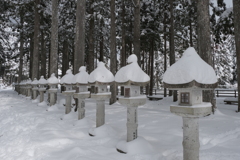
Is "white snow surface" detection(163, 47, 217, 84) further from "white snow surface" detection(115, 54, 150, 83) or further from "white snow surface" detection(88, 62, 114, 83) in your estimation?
"white snow surface" detection(88, 62, 114, 83)

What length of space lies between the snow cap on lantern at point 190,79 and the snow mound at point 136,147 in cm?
163

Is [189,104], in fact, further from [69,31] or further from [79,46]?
[69,31]

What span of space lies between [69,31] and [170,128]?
1434cm

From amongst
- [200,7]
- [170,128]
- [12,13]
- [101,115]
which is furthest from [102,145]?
[12,13]

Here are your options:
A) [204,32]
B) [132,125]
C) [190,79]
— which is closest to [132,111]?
[132,125]

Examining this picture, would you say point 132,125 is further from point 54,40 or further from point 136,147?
point 54,40

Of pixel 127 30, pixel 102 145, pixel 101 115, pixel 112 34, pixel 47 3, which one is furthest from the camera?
pixel 127 30

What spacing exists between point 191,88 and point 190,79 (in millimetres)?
243

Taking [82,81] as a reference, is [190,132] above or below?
below

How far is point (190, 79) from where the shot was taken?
10.1 ft

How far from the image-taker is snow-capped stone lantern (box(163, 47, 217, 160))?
3139mm

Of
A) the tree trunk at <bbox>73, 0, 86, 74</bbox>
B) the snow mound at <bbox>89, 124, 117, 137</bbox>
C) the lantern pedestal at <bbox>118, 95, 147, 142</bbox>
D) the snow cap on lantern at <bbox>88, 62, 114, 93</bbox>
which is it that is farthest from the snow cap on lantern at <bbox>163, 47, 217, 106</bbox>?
the tree trunk at <bbox>73, 0, 86, 74</bbox>

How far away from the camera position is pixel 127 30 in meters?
18.9

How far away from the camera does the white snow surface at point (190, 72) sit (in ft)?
10.2
